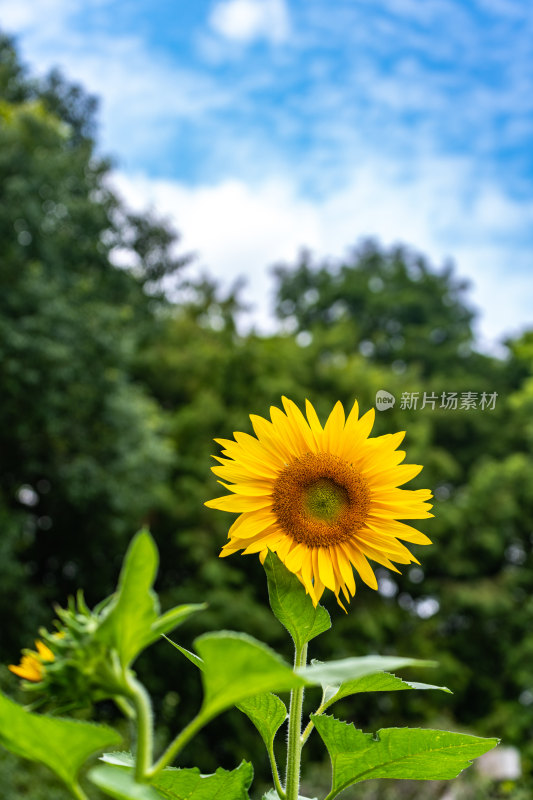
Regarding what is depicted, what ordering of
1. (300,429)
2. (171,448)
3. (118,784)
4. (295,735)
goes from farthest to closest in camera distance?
(171,448)
(300,429)
(295,735)
(118,784)

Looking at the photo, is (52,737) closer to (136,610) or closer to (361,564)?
(136,610)

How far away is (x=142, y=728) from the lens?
26cm

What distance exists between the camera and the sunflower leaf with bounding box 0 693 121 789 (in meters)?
0.26

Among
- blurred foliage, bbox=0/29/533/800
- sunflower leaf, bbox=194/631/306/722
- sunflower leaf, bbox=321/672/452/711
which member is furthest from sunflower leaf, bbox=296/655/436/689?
blurred foliage, bbox=0/29/533/800

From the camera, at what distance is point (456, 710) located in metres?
8.17

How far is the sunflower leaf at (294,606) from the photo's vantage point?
39 cm

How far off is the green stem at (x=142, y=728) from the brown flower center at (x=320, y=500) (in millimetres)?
190

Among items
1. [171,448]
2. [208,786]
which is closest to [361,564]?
[208,786]

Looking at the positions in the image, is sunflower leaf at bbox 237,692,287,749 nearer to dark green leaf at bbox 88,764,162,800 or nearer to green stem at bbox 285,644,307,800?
green stem at bbox 285,644,307,800

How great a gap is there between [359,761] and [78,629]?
0.18 m

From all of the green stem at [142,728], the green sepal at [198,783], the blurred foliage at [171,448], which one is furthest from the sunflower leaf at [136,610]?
the blurred foliage at [171,448]

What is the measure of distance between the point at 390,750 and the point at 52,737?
0.59ft

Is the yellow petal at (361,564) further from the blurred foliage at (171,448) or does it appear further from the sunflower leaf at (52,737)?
the blurred foliage at (171,448)

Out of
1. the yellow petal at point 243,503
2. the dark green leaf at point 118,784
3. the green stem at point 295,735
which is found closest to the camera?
the dark green leaf at point 118,784
